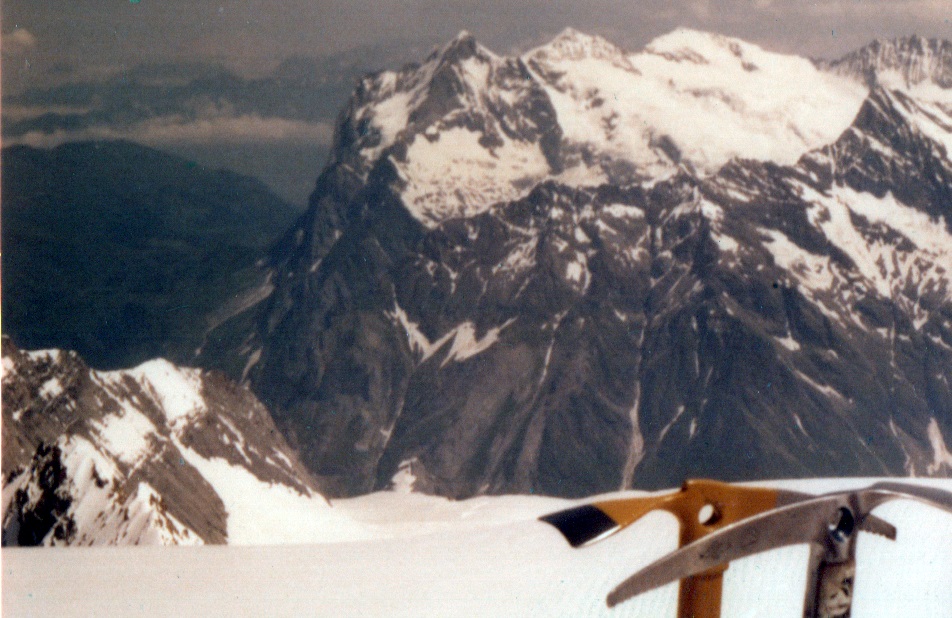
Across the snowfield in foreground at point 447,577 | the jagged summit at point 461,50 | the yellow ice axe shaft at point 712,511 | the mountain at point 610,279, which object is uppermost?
the yellow ice axe shaft at point 712,511

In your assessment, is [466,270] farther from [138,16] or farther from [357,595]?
[357,595]

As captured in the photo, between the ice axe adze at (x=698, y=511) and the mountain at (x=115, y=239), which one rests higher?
the ice axe adze at (x=698, y=511)

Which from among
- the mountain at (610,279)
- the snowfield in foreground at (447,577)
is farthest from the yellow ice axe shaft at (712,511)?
the mountain at (610,279)

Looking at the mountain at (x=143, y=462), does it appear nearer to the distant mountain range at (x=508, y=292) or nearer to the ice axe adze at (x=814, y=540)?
the distant mountain range at (x=508, y=292)

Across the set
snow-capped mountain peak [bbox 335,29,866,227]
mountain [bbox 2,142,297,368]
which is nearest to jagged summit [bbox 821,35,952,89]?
snow-capped mountain peak [bbox 335,29,866,227]

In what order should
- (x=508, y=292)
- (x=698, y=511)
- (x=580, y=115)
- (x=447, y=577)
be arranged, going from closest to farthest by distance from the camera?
(x=698, y=511), (x=447, y=577), (x=580, y=115), (x=508, y=292)

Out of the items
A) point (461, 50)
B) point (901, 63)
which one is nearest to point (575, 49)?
point (461, 50)

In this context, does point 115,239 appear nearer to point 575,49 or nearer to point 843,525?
point 575,49

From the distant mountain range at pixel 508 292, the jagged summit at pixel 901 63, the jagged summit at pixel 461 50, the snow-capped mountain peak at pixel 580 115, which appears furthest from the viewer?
the snow-capped mountain peak at pixel 580 115
